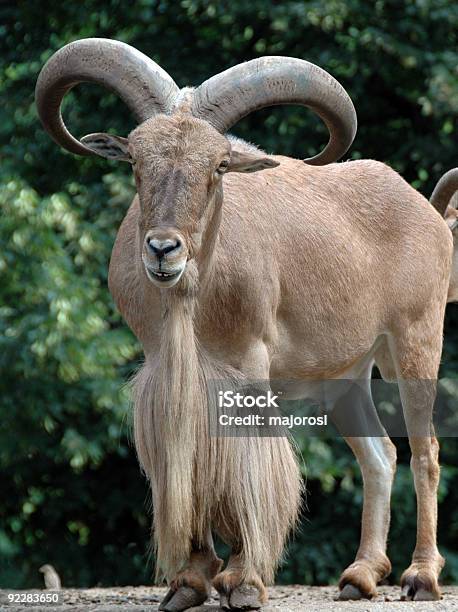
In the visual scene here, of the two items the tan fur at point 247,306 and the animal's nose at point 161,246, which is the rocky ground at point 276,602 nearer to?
the tan fur at point 247,306

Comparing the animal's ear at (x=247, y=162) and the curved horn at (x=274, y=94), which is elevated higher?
the curved horn at (x=274, y=94)

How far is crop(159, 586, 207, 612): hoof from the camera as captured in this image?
5.70 m

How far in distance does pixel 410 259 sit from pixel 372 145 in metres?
4.70

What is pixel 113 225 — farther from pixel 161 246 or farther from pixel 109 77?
pixel 161 246

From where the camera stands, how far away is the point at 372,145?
38.4ft

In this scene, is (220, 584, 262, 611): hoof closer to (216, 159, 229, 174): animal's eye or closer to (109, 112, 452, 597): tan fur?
(109, 112, 452, 597): tan fur


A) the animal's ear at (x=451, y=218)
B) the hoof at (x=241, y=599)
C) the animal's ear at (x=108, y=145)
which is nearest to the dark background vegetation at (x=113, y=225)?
the animal's ear at (x=451, y=218)

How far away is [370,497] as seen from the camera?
7.29 metres

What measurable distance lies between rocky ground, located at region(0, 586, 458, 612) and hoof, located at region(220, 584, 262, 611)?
62 mm

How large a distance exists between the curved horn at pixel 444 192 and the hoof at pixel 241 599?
11.4 ft

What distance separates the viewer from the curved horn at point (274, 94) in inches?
225

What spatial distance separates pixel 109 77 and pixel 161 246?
1.16 meters

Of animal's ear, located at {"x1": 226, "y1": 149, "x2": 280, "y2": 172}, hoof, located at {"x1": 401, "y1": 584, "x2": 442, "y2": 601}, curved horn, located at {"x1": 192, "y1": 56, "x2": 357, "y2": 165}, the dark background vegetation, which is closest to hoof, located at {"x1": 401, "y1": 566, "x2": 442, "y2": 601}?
hoof, located at {"x1": 401, "y1": 584, "x2": 442, "y2": 601}

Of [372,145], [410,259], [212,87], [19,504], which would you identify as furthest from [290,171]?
[19,504]
